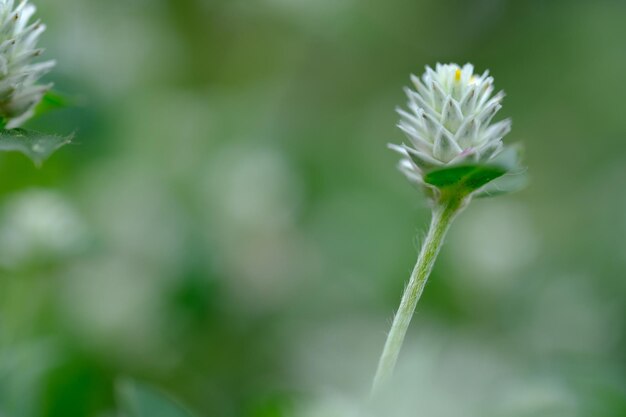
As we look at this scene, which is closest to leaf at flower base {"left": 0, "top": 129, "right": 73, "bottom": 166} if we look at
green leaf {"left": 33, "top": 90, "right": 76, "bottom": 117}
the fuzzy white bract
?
green leaf {"left": 33, "top": 90, "right": 76, "bottom": 117}

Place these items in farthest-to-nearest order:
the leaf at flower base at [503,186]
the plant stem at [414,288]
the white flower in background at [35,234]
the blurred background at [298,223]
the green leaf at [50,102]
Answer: the white flower in background at [35,234], the blurred background at [298,223], the green leaf at [50,102], the leaf at flower base at [503,186], the plant stem at [414,288]

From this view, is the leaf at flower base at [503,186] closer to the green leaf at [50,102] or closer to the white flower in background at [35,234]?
the green leaf at [50,102]

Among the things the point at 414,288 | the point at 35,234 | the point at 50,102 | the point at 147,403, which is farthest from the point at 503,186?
the point at 35,234

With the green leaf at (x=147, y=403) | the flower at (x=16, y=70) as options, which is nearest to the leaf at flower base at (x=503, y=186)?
the green leaf at (x=147, y=403)

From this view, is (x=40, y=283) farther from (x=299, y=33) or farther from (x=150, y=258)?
(x=299, y=33)

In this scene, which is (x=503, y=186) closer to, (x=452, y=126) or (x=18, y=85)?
(x=452, y=126)

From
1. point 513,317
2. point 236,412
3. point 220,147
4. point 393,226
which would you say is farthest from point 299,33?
point 236,412

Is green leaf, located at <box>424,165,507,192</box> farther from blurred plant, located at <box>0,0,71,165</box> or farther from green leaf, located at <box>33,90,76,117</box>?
green leaf, located at <box>33,90,76,117</box>
